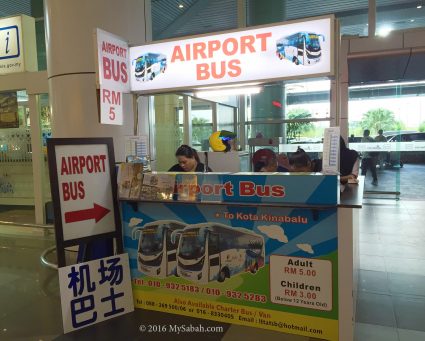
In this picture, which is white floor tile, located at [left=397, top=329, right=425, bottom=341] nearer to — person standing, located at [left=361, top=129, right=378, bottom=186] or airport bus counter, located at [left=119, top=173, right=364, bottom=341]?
airport bus counter, located at [left=119, top=173, right=364, bottom=341]

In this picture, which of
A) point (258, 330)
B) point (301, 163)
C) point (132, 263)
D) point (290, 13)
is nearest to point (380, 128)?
point (290, 13)

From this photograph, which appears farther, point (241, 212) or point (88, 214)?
point (88, 214)

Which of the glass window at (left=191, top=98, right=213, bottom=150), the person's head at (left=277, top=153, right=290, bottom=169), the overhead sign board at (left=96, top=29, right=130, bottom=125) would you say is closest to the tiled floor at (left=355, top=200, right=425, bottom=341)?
the person's head at (left=277, top=153, right=290, bottom=169)

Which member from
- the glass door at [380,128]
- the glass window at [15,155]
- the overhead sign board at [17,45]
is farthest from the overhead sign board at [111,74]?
the glass door at [380,128]

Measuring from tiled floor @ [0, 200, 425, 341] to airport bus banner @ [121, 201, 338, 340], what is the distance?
132 mm

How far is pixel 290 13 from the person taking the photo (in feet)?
24.1

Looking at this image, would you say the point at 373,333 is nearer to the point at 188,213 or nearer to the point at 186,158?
the point at 188,213

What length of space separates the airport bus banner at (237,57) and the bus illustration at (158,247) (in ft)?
3.71

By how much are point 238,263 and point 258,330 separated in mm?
488

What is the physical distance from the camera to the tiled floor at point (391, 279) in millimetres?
2708

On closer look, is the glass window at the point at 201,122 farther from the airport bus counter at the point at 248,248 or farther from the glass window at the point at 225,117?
the airport bus counter at the point at 248,248

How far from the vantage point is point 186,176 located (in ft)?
9.07

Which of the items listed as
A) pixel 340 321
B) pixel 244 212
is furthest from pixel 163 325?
pixel 340 321

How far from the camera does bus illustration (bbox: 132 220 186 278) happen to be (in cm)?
291
